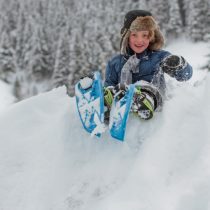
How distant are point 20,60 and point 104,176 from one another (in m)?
49.1

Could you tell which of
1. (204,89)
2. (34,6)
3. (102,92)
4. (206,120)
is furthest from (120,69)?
(34,6)

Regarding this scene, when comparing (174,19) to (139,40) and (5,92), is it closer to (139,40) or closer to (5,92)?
(5,92)

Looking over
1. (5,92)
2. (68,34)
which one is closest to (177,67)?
(5,92)

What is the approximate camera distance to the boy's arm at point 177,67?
4.63 metres

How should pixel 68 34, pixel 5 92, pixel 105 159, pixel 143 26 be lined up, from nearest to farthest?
pixel 105 159
pixel 143 26
pixel 5 92
pixel 68 34

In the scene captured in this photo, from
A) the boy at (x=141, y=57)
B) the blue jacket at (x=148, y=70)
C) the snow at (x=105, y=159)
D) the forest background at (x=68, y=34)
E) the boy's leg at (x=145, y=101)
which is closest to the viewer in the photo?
the snow at (x=105, y=159)

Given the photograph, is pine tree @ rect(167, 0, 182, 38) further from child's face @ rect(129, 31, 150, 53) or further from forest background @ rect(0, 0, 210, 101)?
child's face @ rect(129, 31, 150, 53)

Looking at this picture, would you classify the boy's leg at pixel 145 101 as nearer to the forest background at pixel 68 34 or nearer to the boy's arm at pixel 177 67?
the boy's arm at pixel 177 67

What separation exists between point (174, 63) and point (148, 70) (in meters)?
0.59

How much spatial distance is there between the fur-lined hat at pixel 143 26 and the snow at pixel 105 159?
0.56m

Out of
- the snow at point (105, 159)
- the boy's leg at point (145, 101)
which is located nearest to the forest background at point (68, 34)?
the snow at point (105, 159)

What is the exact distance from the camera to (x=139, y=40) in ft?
16.8

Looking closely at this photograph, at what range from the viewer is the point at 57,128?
14.6 ft

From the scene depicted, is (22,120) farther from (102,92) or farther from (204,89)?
(204,89)
